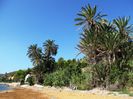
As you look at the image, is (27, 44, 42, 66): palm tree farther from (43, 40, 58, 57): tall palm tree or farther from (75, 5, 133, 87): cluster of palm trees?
(75, 5, 133, 87): cluster of palm trees

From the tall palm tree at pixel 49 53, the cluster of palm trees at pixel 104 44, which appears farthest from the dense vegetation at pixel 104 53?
the tall palm tree at pixel 49 53

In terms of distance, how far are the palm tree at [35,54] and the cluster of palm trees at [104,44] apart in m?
45.6

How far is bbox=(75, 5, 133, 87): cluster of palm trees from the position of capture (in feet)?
160

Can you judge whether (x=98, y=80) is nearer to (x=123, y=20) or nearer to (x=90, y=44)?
(x=90, y=44)

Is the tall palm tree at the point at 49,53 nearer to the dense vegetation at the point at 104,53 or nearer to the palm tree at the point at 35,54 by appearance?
the palm tree at the point at 35,54

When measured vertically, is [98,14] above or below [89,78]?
above

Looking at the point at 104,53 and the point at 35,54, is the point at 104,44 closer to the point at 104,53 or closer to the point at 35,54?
the point at 104,53

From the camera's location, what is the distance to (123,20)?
54375mm

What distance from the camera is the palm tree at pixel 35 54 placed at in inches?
3836

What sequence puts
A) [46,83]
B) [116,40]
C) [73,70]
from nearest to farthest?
[116,40], [73,70], [46,83]

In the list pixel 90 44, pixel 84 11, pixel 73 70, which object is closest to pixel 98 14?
pixel 84 11

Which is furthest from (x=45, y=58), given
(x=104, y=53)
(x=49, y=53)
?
(x=104, y=53)

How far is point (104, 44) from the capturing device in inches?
1946

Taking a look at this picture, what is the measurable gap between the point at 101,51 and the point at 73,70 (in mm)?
11778
